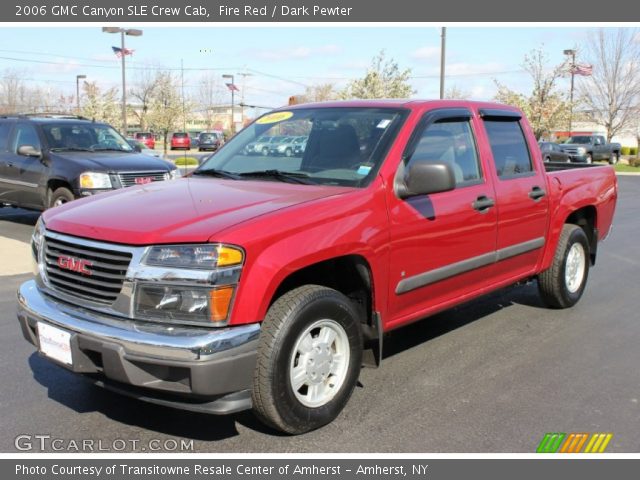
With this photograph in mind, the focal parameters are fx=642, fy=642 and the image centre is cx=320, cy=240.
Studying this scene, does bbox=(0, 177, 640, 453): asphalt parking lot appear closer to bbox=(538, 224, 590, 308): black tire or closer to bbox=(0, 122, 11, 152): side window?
bbox=(538, 224, 590, 308): black tire

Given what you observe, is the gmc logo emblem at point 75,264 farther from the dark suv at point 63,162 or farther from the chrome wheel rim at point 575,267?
the dark suv at point 63,162

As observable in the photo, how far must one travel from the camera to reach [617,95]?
132 feet

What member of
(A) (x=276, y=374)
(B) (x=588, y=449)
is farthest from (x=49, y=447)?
(B) (x=588, y=449)

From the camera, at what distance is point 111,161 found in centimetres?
982

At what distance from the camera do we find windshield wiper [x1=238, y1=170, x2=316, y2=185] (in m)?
4.11

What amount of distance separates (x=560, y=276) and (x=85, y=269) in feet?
14.2

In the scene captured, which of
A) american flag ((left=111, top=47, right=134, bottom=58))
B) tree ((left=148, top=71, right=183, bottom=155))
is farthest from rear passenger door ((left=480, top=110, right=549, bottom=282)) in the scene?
tree ((left=148, top=71, right=183, bottom=155))

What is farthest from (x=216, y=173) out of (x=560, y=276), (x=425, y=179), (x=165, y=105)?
(x=165, y=105)

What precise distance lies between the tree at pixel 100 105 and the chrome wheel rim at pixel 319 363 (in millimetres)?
47566

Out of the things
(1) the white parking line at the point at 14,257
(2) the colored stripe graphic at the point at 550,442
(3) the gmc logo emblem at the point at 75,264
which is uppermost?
(3) the gmc logo emblem at the point at 75,264

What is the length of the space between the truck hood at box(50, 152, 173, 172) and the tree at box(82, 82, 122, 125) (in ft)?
131

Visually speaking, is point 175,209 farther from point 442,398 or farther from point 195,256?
point 442,398

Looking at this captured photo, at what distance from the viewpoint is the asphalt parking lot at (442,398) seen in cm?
353

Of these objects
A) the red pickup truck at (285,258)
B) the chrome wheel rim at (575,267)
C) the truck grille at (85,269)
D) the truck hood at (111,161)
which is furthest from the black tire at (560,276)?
the truck hood at (111,161)
